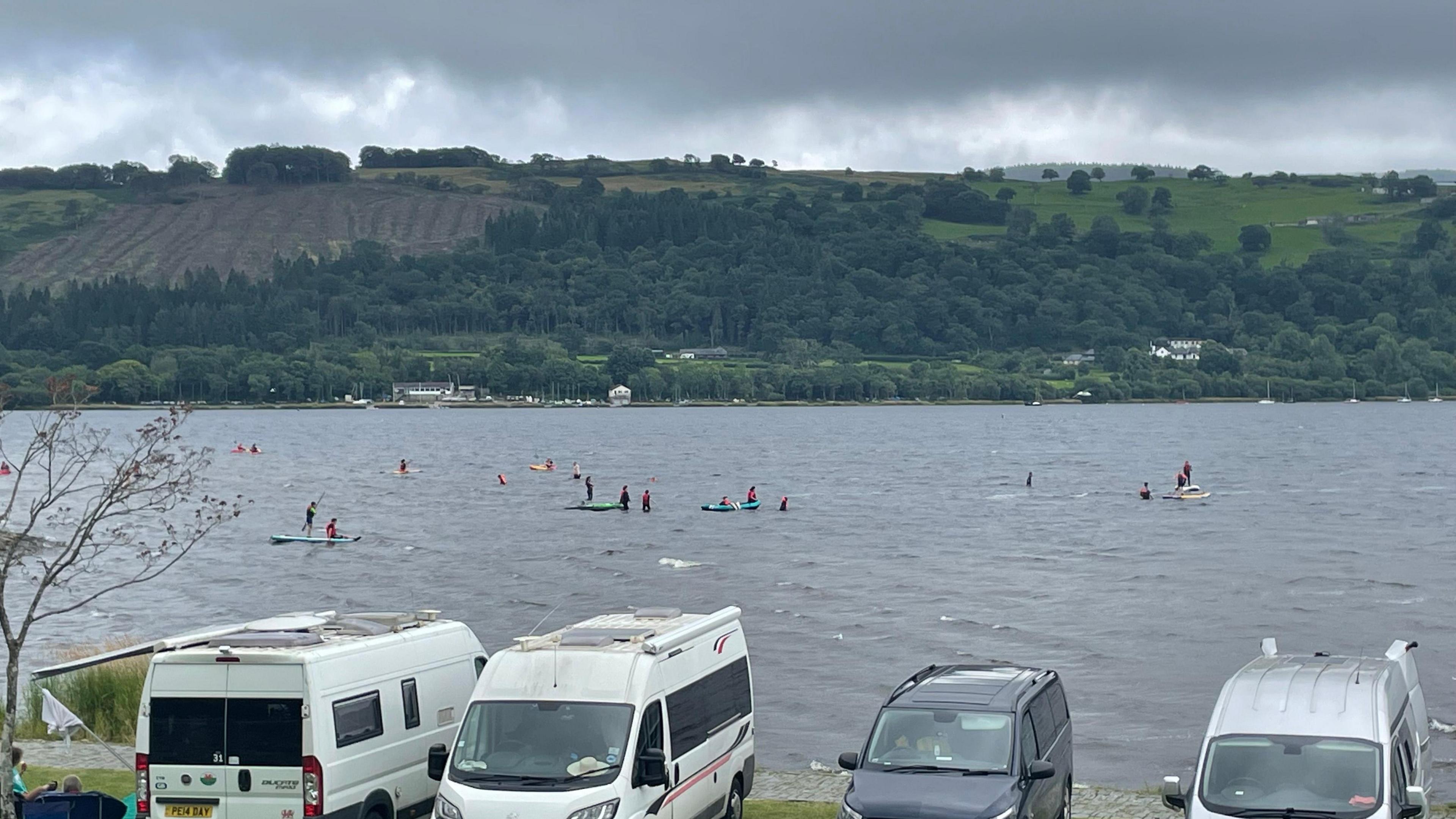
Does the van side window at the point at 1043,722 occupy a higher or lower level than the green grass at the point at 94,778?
higher

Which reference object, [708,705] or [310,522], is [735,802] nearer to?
[708,705]

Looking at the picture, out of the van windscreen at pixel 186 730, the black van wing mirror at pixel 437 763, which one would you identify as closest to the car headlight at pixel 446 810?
the black van wing mirror at pixel 437 763

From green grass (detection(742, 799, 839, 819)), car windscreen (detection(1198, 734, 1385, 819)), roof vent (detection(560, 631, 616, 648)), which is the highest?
roof vent (detection(560, 631, 616, 648))

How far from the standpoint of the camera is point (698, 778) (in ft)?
57.8

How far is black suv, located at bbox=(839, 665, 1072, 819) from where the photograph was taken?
15742mm

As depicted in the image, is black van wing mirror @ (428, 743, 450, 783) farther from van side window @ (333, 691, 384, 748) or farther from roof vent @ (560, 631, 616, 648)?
roof vent @ (560, 631, 616, 648)

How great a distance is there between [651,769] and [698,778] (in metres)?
1.79

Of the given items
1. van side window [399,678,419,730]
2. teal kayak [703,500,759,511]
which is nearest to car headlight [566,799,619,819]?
van side window [399,678,419,730]

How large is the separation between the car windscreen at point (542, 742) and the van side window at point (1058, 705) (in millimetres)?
5840

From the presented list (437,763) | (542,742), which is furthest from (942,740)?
(437,763)

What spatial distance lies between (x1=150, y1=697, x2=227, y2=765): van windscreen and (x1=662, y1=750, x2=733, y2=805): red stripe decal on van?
496 centimetres

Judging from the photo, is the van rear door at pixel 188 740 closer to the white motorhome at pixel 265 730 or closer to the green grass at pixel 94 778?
the white motorhome at pixel 265 730

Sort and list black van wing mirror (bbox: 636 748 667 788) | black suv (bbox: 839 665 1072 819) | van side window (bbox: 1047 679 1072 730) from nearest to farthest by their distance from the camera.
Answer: black suv (bbox: 839 665 1072 819), black van wing mirror (bbox: 636 748 667 788), van side window (bbox: 1047 679 1072 730)

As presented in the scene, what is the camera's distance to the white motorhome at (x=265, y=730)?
16.4 metres
